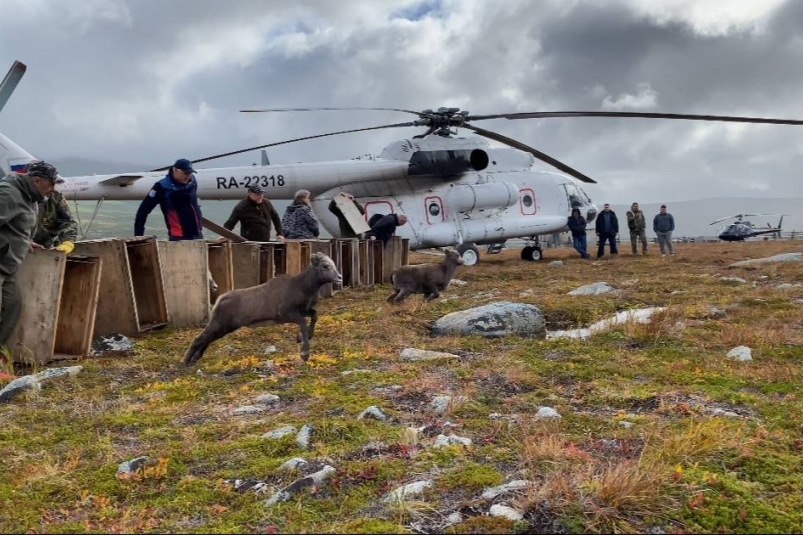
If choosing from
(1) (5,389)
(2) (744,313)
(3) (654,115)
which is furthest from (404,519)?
(3) (654,115)

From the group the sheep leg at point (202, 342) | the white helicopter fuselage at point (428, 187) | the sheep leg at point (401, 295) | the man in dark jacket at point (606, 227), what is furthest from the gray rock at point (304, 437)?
the man in dark jacket at point (606, 227)

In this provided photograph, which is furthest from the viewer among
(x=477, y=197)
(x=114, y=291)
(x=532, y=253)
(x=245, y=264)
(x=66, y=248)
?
(x=532, y=253)

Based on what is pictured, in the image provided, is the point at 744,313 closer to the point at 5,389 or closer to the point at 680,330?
the point at 680,330

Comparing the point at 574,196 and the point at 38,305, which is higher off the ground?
the point at 574,196

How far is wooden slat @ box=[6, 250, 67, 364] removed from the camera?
6.14 metres

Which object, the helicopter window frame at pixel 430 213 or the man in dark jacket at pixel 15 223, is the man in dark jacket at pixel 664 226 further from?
the man in dark jacket at pixel 15 223

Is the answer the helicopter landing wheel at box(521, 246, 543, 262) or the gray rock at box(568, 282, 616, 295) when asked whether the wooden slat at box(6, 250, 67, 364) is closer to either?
the gray rock at box(568, 282, 616, 295)

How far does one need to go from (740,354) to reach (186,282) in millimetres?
6880

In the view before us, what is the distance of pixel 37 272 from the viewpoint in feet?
20.3

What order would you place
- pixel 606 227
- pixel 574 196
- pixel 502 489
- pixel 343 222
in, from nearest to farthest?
pixel 502 489 → pixel 343 222 → pixel 606 227 → pixel 574 196

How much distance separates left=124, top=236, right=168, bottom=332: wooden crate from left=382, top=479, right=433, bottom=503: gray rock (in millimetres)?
5994

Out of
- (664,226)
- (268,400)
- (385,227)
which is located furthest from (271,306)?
(664,226)

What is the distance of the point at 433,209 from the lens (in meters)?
20.8

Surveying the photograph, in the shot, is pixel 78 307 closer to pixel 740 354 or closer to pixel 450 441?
pixel 450 441
